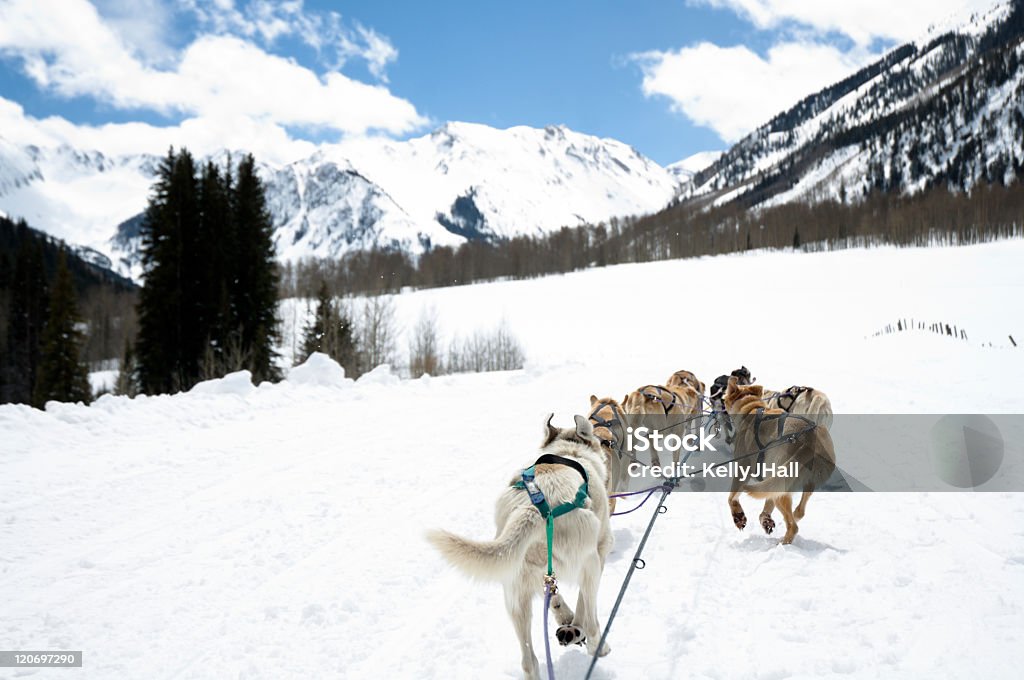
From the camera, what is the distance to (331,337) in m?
27.8

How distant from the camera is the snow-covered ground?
352 cm

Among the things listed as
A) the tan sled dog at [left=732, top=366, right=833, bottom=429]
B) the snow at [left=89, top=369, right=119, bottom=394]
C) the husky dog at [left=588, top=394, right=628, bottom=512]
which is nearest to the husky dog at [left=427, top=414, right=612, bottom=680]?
the husky dog at [left=588, top=394, right=628, bottom=512]

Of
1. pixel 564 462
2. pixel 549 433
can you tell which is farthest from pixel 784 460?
pixel 564 462

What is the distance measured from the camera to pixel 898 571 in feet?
14.3

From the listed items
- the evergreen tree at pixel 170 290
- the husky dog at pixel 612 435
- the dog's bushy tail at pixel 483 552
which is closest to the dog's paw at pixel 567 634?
the dog's bushy tail at pixel 483 552

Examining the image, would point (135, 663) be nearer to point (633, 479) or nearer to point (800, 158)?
point (633, 479)

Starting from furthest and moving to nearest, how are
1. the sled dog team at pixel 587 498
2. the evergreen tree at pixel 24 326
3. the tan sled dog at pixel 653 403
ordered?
the evergreen tree at pixel 24 326 < the tan sled dog at pixel 653 403 < the sled dog team at pixel 587 498

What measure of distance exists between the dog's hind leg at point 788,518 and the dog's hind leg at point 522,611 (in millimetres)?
3075

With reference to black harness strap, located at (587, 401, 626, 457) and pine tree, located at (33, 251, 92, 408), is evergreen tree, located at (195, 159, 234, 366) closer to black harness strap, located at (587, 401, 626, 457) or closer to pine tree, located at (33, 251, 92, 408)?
pine tree, located at (33, 251, 92, 408)

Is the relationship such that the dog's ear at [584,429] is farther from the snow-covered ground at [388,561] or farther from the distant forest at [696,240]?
the distant forest at [696,240]

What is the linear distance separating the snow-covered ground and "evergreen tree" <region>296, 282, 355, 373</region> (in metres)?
16.0

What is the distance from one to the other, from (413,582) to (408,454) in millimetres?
4234

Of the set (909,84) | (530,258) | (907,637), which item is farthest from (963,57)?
(907,637)

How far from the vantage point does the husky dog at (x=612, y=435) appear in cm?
590
